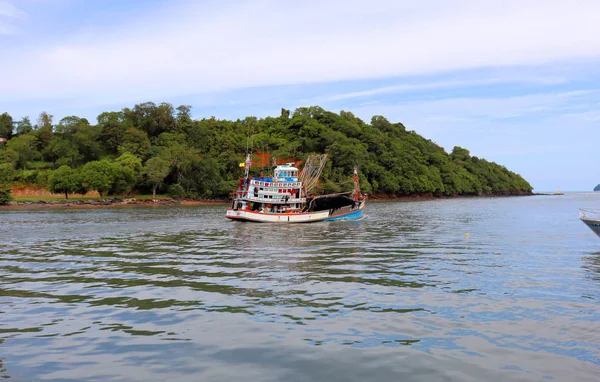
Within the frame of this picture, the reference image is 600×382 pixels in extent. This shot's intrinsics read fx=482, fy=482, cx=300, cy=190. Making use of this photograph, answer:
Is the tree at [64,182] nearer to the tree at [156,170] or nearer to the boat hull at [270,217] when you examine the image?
the tree at [156,170]

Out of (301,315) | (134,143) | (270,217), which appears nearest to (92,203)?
(134,143)

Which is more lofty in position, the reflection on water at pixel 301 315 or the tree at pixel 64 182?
the tree at pixel 64 182

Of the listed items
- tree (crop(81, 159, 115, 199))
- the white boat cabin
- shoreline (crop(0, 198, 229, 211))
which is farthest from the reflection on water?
tree (crop(81, 159, 115, 199))

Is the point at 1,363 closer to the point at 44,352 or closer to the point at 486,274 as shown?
the point at 44,352

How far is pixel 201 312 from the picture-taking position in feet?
54.0

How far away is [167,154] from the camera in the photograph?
142 meters

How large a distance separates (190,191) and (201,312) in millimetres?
126958

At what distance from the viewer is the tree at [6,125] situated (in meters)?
168

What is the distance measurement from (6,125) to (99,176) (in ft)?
242

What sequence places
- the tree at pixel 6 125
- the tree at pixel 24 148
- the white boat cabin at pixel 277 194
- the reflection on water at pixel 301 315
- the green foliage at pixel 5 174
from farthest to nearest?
the tree at pixel 6 125 → the tree at pixel 24 148 → the green foliage at pixel 5 174 → the white boat cabin at pixel 277 194 → the reflection on water at pixel 301 315

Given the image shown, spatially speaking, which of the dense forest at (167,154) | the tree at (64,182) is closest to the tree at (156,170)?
the dense forest at (167,154)

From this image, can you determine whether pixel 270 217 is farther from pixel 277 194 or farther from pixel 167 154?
pixel 167 154

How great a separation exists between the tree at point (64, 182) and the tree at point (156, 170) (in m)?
17.8

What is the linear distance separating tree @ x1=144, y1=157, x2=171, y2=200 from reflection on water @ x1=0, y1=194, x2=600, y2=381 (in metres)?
101
